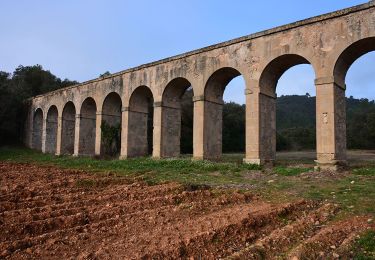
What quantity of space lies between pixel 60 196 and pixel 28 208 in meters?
1.02

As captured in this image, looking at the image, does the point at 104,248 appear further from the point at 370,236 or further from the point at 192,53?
the point at 192,53

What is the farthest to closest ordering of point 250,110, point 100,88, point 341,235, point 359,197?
point 100,88 → point 250,110 → point 359,197 → point 341,235

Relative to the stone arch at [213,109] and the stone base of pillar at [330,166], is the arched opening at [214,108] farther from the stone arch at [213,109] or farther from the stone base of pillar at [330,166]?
the stone base of pillar at [330,166]

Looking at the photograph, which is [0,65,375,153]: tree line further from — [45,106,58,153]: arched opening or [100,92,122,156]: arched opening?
[100,92,122,156]: arched opening

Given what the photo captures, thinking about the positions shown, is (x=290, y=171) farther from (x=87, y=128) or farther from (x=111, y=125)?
(x=87, y=128)

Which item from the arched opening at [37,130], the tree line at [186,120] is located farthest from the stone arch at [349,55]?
the arched opening at [37,130]

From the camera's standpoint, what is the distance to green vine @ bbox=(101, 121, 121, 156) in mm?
20031

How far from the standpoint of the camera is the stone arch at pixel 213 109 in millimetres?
14547

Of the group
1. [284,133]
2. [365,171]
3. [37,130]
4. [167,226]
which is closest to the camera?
[167,226]

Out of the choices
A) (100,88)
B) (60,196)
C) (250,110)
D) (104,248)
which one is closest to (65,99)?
(100,88)

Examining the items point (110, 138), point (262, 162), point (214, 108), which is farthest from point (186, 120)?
point (262, 162)

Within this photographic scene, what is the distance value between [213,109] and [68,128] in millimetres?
13310

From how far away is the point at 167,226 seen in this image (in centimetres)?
512

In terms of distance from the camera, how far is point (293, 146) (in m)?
32.6
